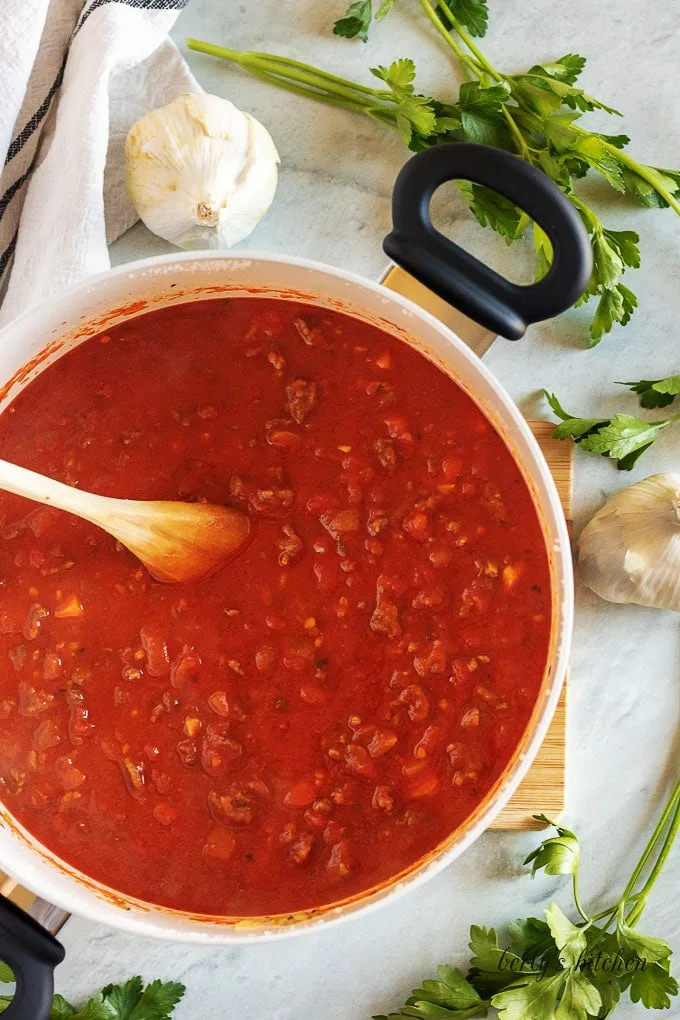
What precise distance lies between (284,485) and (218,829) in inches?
22.9

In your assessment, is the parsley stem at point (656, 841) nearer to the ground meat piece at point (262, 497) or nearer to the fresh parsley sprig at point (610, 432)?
the fresh parsley sprig at point (610, 432)

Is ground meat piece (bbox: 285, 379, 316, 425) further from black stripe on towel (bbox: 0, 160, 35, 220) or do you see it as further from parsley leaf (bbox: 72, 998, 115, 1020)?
parsley leaf (bbox: 72, 998, 115, 1020)

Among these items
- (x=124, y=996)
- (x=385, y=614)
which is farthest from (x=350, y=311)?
(x=124, y=996)

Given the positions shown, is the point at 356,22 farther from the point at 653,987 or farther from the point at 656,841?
the point at 653,987

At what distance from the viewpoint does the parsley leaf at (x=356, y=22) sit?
1.84 m

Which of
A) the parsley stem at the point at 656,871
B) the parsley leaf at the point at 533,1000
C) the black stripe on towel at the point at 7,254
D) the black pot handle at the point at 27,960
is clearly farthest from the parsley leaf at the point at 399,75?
the parsley leaf at the point at 533,1000

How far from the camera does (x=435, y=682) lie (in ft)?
5.23

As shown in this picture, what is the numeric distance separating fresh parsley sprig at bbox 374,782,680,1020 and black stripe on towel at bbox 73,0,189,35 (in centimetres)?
166

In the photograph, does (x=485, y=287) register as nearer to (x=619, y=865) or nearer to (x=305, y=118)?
(x=305, y=118)

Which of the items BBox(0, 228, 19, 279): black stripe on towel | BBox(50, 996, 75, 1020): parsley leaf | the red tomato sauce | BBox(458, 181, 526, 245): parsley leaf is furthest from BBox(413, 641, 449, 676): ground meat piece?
BBox(0, 228, 19, 279): black stripe on towel

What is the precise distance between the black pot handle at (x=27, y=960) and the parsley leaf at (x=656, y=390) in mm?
1393

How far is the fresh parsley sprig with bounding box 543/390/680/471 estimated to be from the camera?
5.83ft

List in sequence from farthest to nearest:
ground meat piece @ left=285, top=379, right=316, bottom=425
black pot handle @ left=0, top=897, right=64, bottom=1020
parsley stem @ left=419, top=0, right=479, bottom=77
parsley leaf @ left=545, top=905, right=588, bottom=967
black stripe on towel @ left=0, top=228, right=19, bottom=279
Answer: black stripe on towel @ left=0, top=228, right=19, bottom=279, parsley stem @ left=419, top=0, right=479, bottom=77, parsley leaf @ left=545, top=905, right=588, bottom=967, ground meat piece @ left=285, top=379, right=316, bottom=425, black pot handle @ left=0, top=897, right=64, bottom=1020

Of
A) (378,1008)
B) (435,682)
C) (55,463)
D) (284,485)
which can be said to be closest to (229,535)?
(284,485)
